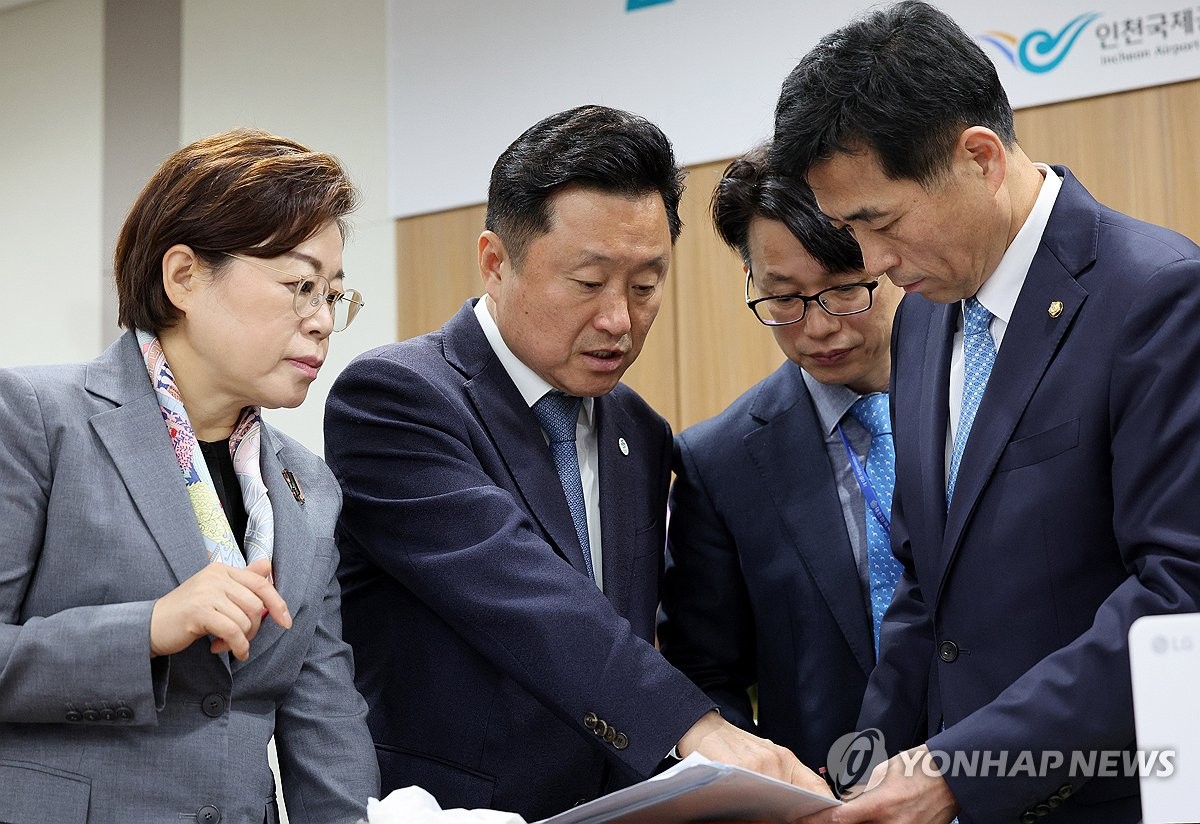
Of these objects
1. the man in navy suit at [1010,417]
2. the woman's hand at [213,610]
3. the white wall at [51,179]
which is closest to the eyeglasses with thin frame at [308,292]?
the woman's hand at [213,610]

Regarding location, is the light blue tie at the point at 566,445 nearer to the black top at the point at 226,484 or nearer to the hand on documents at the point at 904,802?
the black top at the point at 226,484

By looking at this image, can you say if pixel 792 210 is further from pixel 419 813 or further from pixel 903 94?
pixel 419 813

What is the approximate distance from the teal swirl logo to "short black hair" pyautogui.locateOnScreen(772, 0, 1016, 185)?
2289 mm

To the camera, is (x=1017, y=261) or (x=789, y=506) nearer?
(x=1017, y=261)

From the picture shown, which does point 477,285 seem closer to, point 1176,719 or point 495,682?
point 495,682

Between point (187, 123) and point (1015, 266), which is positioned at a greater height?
point (187, 123)

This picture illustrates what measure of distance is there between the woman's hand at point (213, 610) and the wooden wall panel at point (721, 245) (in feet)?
9.85

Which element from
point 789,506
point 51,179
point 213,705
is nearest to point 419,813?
point 213,705

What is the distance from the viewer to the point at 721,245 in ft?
14.7

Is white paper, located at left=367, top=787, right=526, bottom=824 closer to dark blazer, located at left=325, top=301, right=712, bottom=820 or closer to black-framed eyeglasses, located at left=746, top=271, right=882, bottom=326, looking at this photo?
A: dark blazer, located at left=325, top=301, right=712, bottom=820

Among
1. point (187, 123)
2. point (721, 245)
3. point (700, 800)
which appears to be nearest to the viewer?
point (700, 800)

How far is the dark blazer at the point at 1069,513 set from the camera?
1.54 metres

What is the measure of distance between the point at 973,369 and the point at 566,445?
0.68 meters

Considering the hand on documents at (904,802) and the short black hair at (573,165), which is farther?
the short black hair at (573,165)
